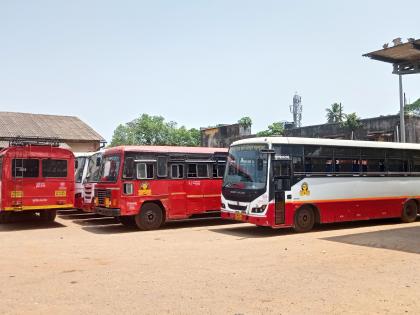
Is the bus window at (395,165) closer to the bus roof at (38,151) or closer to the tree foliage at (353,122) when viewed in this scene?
the bus roof at (38,151)

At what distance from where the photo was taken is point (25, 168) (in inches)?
621

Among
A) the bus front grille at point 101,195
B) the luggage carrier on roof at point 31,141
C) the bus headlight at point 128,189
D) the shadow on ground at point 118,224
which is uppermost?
the luggage carrier on roof at point 31,141

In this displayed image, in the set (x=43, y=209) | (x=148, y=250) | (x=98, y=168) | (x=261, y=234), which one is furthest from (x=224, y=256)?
(x=43, y=209)

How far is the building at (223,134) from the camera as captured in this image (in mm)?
47931

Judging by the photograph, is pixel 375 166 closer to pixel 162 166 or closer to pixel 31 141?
pixel 162 166

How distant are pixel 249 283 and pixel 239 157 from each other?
7.00 meters

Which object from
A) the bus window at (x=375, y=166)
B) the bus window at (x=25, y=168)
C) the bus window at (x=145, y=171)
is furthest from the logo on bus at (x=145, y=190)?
the bus window at (x=375, y=166)

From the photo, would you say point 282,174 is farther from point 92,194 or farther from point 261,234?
point 92,194

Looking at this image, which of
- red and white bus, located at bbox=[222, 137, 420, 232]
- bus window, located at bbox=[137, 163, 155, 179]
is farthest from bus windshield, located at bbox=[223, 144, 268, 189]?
bus window, located at bbox=[137, 163, 155, 179]

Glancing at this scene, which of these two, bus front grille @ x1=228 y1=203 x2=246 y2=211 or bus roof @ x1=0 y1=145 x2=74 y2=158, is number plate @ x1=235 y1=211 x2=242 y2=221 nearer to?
bus front grille @ x1=228 y1=203 x2=246 y2=211

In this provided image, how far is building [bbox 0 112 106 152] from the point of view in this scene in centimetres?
4088

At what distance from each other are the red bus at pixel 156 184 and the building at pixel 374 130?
20.0 meters

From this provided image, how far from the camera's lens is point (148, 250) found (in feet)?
36.2

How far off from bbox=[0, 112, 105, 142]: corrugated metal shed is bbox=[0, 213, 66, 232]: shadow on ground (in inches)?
888
